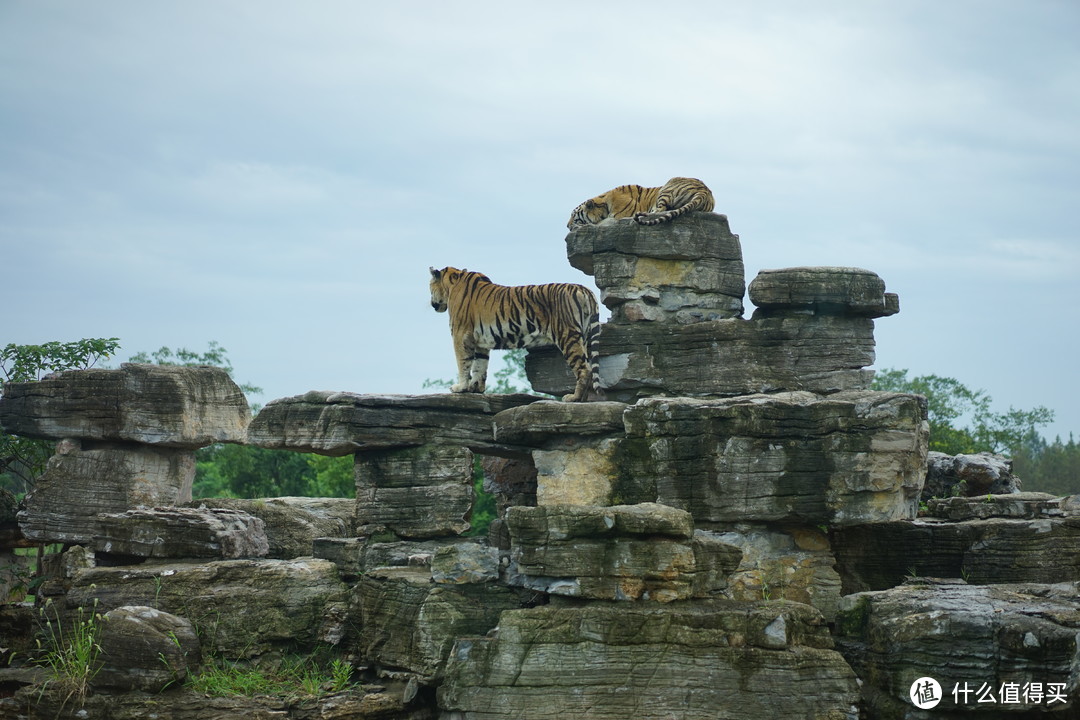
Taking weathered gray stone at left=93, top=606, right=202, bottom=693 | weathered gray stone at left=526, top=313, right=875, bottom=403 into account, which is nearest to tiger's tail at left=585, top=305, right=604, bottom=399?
weathered gray stone at left=526, top=313, right=875, bottom=403

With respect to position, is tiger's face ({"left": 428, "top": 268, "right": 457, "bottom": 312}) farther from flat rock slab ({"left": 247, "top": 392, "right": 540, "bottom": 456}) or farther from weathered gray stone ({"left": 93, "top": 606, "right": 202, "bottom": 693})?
weathered gray stone ({"left": 93, "top": 606, "right": 202, "bottom": 693})

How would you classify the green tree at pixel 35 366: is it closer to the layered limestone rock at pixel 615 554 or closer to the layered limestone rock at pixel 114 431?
the layered limestone rock at pixel 114 431

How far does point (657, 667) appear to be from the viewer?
11.3 meters

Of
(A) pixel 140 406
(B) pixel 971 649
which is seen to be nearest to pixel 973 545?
(B) pixel 971 649

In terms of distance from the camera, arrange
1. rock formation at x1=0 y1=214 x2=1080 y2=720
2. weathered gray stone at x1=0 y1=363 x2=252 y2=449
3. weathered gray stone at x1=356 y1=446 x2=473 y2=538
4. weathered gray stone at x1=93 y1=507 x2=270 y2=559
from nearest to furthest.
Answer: rock formation at x1=0 y1=214 x2=1080 y2=720
weathered gray stone at x1=93 y1=507 x2=270 y2=559
weathered gray stone at x1=356 y1=446 x2=473 y2=538
weathered gray stone at x1=0 y1=363 x2=252 y2=449

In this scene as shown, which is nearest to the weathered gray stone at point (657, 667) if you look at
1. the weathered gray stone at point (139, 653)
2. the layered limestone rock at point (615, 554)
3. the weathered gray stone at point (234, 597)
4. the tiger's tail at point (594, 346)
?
the layered limestone rock at point (615, 554)

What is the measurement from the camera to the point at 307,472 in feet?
110

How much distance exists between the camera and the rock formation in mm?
11484

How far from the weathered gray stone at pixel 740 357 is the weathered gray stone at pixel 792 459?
180 cm

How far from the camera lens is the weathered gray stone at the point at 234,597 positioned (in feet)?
45.1

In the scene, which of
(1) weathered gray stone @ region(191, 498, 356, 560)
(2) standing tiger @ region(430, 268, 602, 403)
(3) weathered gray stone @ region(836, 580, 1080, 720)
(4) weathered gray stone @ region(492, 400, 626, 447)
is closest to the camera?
(3) weathered gray stone @ region(836, 580, 1080, 720)

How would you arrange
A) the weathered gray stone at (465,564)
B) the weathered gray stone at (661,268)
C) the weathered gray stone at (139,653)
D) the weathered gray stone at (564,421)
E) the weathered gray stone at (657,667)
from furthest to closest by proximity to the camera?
the weathered gray stone at (661,268)
the weathered gray stone at (564,421)
the weathered gray stone at (465,564)
the weathered gray stone at (139,653)
the weathered gray stone at (657,667)

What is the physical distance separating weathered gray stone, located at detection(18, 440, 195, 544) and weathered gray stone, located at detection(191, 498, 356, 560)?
1086 millimetres

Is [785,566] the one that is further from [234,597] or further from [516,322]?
[234,597]
